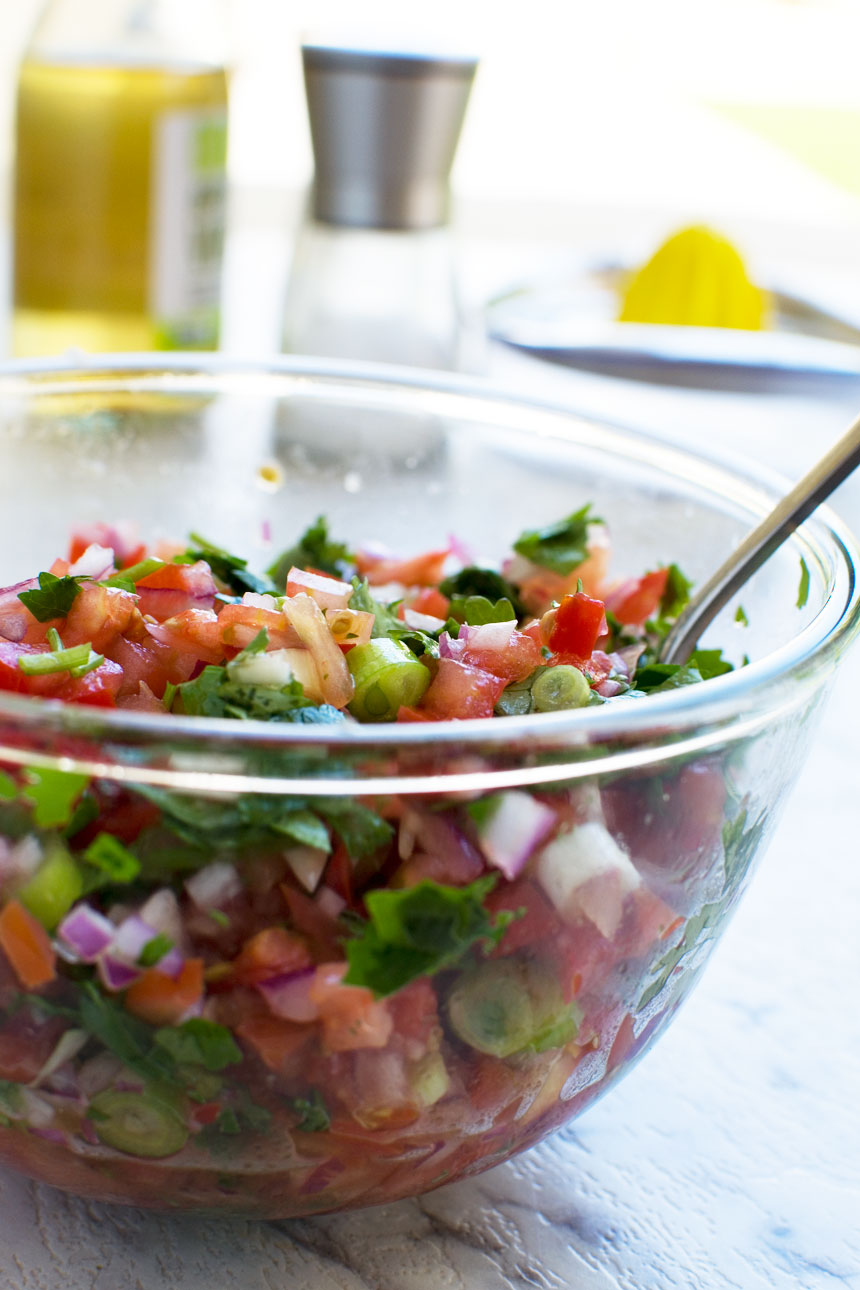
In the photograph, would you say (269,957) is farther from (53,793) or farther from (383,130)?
(383,130)

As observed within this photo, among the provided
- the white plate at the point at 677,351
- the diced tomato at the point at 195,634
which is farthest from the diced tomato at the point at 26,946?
the white plate at the point at 677,351

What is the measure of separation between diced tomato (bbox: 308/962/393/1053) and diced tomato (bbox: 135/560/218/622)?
305 mm

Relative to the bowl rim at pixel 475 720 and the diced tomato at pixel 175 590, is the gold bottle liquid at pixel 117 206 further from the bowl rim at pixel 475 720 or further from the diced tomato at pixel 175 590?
the diced tomato at pixel 175 590

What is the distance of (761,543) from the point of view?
2.77 ft

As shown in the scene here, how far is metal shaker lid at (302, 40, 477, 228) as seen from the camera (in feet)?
4.85

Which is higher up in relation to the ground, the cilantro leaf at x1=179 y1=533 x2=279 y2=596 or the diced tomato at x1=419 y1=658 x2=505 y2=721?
the diced tomato at x1=419 y1=658 x2=505 y2=721

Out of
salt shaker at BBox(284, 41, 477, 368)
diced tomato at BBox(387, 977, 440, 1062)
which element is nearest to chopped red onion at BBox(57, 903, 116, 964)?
A: diced tomato at BBox(387, 977, 440, 1062)

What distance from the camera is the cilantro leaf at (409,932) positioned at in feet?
1.68

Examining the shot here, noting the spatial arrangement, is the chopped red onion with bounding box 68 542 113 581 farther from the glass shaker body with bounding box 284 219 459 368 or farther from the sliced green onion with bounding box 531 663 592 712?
the glass shaker body with bounding box 284 219 459 368

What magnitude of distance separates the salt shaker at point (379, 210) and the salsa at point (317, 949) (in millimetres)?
1002

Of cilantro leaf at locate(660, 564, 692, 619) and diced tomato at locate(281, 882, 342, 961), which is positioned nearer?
diced tomato at locate(281, 882, 342, 961)

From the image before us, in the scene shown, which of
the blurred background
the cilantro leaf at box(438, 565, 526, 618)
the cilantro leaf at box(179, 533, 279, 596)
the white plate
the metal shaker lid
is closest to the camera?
the cilantro leaf at box(179, 533, 279, 596)

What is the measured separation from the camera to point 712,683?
0.55 meters

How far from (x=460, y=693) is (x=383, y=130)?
1036mm
